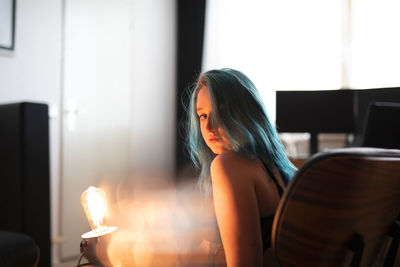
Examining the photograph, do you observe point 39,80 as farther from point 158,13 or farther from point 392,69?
point 392,69

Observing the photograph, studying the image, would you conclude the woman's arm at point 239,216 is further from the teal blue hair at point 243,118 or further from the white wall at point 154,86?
the white wall at point 154,86

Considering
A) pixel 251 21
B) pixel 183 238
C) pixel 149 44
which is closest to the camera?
pixel 183 238

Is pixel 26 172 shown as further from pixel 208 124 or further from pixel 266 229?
pixel 266 229

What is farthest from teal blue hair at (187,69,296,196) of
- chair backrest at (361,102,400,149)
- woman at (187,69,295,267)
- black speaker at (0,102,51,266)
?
black speaker at (0,102,51,266)

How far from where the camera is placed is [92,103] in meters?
3.21

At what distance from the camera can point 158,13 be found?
3.88 m

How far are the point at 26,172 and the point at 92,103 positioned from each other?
52.3 inches

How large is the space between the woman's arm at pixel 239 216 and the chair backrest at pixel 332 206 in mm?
155

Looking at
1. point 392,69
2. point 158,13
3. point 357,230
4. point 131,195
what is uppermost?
point 158,13

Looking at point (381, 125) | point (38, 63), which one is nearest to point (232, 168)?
point (381, 125)

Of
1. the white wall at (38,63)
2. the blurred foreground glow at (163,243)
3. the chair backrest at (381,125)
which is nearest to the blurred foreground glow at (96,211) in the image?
the blurred foreground glow at (163,243)

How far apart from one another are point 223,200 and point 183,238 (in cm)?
57

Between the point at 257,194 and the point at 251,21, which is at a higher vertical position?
the point at 251,21

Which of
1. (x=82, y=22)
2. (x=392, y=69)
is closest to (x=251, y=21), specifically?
(x=392, y=69)
